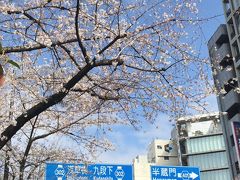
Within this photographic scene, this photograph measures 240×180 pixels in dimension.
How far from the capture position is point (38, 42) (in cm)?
712

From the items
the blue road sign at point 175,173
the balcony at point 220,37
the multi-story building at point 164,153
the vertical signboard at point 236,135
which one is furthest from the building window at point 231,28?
the multi-story building at point 164,153

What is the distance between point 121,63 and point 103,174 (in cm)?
802

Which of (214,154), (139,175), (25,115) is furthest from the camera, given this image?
(214,154)

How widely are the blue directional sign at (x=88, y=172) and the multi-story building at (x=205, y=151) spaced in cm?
4513

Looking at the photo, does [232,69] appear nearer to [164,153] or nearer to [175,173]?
[175,173]

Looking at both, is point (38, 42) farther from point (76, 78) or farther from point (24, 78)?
point (24, 78)

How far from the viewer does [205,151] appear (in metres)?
61.6

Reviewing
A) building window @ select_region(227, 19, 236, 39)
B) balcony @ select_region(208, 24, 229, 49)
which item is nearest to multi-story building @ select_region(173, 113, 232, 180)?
balcony @ select_region(208, 24, 229, 49)

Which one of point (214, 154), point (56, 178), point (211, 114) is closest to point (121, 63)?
point (211, 114)

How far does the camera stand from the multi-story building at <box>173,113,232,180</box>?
5888 cm

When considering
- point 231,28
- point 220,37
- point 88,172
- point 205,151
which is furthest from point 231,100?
point 88,172

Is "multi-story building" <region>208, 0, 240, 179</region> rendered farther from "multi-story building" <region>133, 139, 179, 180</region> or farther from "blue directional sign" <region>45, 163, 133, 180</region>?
"multi-story building" <region>133, 139, 179, 180</region>

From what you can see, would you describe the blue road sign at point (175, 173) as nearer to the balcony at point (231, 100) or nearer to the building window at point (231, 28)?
the balcony at point (231, 100)

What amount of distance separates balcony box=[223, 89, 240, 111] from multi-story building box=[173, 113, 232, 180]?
19994 millimetres
